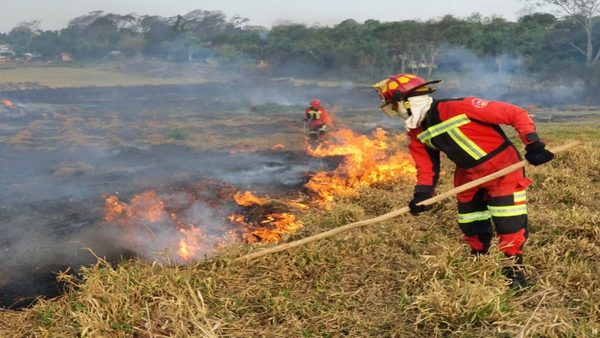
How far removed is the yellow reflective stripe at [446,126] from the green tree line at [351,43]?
29378 millimetres

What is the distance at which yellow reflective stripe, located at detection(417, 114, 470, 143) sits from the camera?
12.7 ft

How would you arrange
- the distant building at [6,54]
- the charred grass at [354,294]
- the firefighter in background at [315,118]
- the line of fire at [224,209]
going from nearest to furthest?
the charred grass at [354,294], the line of fire at [224,209], the firefighter in background at [315,118], the distant building at [6,54]

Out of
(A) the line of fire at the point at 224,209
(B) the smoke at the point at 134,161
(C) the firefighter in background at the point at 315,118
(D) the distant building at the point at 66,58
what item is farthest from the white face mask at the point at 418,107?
(D) the distant building at the point at 66,58

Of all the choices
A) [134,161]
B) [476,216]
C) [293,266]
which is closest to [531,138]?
[476,216]

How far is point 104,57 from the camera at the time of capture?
153 feet

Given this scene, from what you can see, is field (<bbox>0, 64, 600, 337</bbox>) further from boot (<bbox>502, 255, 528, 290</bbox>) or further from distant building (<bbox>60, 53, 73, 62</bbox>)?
distant building (<bbox>60, 53, 73, 62</bbox>)

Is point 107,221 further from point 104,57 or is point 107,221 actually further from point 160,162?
point 104,57

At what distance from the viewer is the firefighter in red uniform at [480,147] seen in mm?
3775

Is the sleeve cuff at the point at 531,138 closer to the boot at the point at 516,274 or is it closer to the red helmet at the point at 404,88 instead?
the red helmet at the point at 404,88

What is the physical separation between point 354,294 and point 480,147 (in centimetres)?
162

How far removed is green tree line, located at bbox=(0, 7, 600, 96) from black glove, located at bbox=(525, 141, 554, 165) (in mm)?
29377

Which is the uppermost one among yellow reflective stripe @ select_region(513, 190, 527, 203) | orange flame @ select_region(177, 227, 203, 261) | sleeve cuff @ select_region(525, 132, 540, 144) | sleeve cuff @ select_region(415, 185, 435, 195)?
sleeve cuff @ select_region(525, 132, 540, 144)

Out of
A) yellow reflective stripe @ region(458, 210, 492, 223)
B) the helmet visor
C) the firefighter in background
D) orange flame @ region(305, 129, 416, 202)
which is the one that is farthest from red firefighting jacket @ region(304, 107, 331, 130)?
yellow reflective stripe @ region(458, 210, 492, 223)

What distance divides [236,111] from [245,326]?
2100cm
